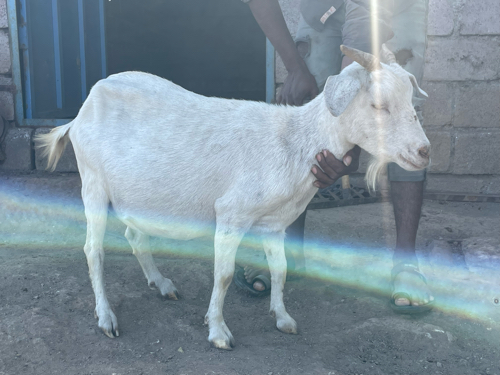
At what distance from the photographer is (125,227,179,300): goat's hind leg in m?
2.52

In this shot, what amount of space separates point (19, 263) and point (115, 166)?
107 cm

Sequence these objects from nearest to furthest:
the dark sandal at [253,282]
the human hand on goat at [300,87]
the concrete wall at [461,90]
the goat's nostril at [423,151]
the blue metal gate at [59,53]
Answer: the goat's nostril at [423,151] → the human hand on goat at [300,87] → the dark sandal at [253,282] → the concrete wall at [461,90] → the blue metal gate at [59,53]

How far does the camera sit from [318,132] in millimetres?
2094

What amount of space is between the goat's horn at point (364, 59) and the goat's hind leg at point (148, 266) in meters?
1.36

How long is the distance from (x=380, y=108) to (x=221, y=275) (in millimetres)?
930

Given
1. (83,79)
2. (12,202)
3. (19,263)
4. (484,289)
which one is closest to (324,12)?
(484,289)

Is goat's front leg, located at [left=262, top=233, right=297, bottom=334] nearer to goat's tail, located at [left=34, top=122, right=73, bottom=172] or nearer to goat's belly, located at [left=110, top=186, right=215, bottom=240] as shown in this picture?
goat's belly, located at [left=110, top=186, right=215, bottom=240]

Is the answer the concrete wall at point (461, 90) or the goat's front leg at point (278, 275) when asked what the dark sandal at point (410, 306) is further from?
the concrete wall at point (461, 90)

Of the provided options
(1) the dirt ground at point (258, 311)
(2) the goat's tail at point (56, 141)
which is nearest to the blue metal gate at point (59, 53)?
(1) the dirt ground at point (258, 311)

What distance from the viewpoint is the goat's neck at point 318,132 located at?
6.70 ft

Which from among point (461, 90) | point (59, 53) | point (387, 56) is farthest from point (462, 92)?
point (59, 53)

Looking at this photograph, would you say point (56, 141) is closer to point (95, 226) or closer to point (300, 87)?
point (95, 226)

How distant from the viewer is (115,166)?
2.22 metres

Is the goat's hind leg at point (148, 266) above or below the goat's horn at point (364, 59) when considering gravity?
below
